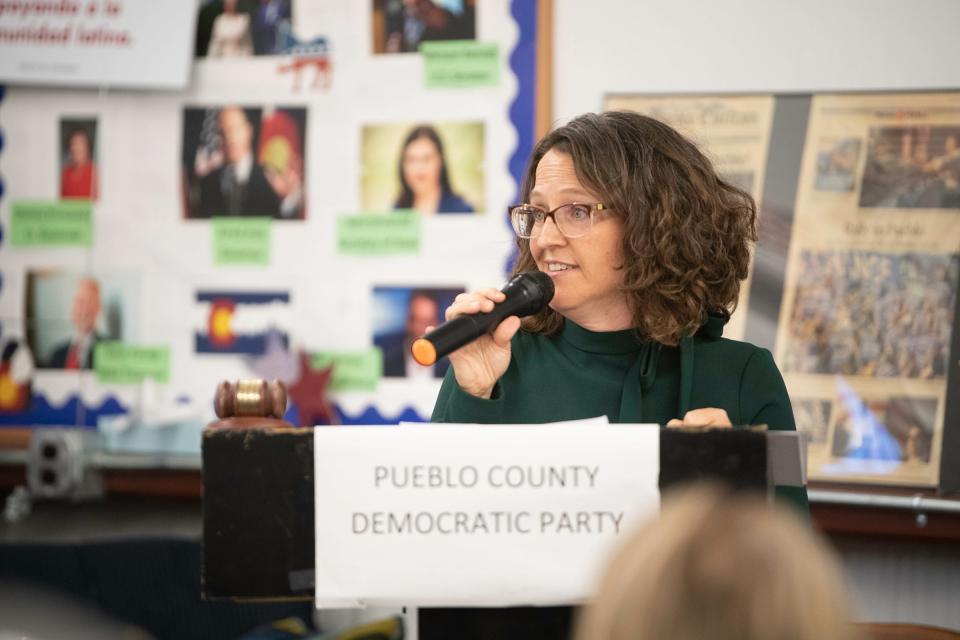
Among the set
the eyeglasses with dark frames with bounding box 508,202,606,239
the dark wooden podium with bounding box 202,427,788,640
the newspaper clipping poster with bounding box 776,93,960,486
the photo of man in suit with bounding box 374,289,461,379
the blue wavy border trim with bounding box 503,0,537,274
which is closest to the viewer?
the dark wooden podium with bounding box 202,427,788,640

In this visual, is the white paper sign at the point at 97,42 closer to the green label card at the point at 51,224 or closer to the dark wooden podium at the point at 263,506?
the green label card at the point at 51,224

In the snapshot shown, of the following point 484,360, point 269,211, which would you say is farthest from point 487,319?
point 269,211

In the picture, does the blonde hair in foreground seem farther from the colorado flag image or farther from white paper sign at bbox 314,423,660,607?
the colorado flag image

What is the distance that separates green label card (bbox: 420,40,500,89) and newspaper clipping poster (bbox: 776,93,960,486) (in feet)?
2.52

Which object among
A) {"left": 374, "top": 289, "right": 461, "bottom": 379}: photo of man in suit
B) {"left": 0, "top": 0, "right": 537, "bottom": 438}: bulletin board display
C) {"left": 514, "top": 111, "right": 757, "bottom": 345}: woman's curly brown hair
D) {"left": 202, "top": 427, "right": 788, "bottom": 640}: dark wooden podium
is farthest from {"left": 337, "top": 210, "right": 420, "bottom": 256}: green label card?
{"left": 202, "top": 427, "right": 788, "bottom": 640}: dark wooden podium

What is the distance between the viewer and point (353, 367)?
2.96 metres

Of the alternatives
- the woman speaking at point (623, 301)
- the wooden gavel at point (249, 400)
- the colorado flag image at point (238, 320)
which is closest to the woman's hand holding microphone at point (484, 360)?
the woman speaking at point (623, 301)

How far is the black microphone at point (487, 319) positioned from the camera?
1365 millimetres

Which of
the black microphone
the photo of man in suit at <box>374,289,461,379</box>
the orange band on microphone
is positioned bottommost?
the photo of man in suit at <box>374,289,461,379</box>

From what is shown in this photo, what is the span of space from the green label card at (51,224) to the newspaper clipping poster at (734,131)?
1469 mm

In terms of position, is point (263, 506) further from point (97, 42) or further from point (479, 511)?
point (97, 42)

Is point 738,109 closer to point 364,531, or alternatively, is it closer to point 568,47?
point 568,47

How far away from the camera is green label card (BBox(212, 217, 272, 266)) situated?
119 inches

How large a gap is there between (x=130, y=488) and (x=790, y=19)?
6.56 ft
